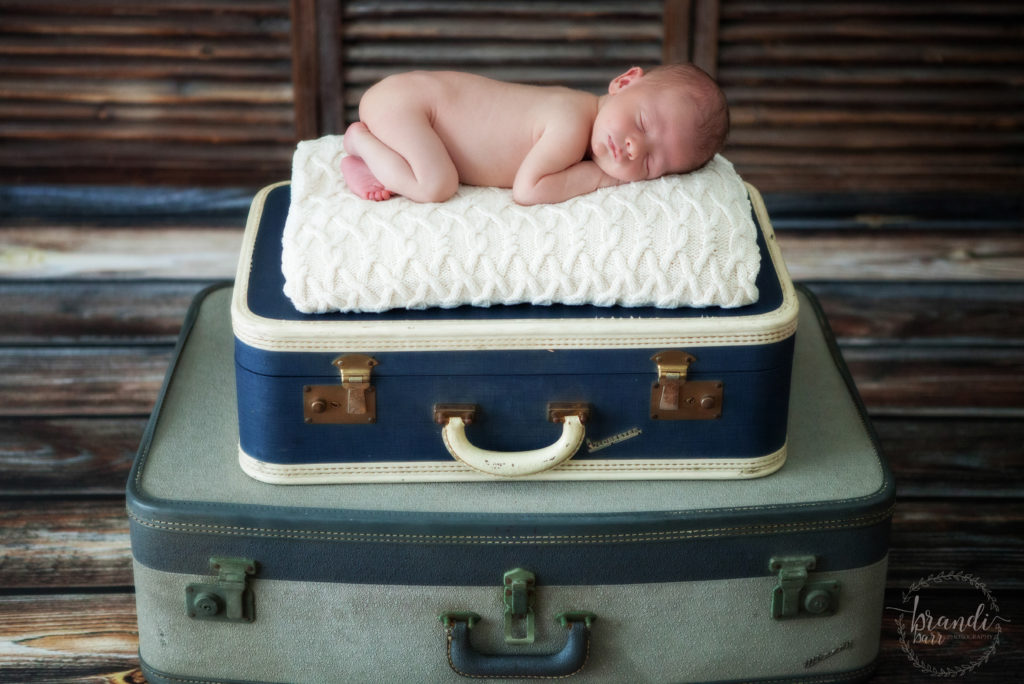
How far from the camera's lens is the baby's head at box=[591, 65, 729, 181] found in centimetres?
137

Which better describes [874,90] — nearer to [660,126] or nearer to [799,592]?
[660,126]

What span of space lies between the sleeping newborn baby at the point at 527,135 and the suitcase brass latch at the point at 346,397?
0.22 meters

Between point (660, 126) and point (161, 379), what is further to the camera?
point (161, 379)

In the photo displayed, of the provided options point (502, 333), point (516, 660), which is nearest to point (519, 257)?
point (502, 333)

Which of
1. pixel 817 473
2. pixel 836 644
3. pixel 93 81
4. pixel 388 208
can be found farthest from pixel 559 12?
pixel 836 644

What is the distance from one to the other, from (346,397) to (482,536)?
0.22 meters

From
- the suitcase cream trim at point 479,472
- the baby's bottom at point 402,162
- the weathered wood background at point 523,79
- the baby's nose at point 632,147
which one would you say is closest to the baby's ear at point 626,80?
the baby's nose at point 632,147

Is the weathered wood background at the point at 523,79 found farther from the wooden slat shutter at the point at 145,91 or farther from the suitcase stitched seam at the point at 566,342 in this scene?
the suitcase stitched seam at the point at 566,342

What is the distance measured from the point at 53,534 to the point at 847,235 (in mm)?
1671

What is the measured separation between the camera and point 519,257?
1.27 meters

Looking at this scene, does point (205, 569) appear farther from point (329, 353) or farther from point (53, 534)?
point (53, 534)

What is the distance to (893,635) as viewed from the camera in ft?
4.95

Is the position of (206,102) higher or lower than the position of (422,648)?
higher

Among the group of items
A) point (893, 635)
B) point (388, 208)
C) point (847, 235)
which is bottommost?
point (893, 635)
